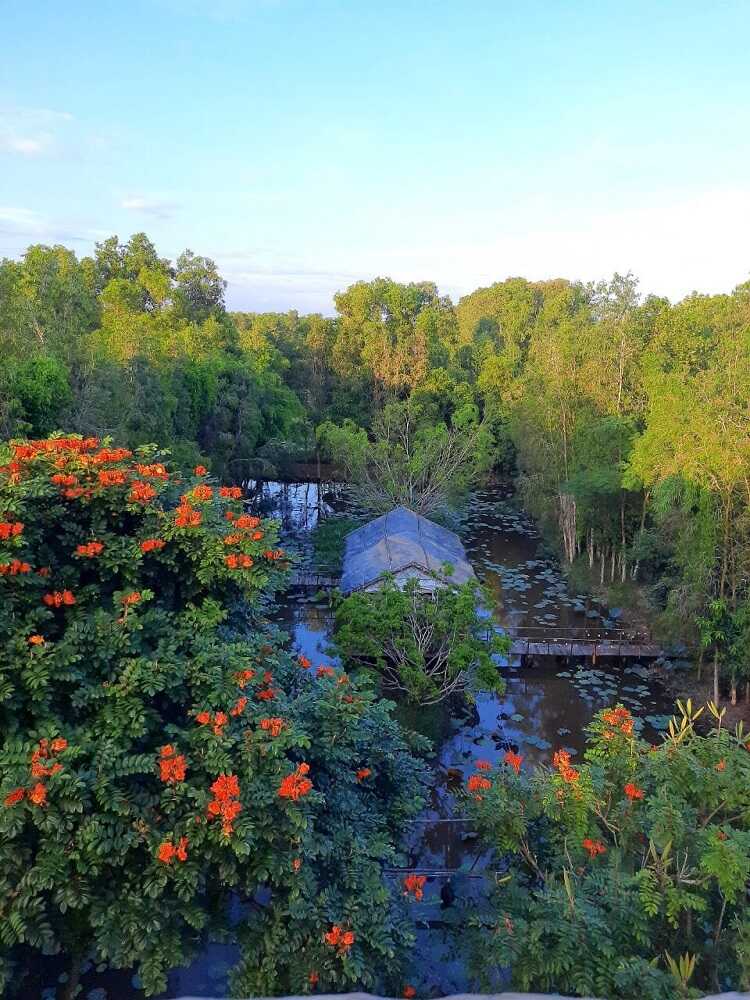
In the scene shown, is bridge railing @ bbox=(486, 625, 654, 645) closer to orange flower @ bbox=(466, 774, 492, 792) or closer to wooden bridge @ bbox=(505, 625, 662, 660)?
wooden bridge @ bbox=(505, 625, 662, 660)

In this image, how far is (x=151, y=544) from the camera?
429 cm

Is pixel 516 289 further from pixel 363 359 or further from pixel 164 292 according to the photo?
pixel 164 292

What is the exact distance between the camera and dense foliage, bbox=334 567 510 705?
10.1 m

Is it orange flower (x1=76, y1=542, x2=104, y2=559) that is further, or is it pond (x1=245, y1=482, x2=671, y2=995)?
pond (x1=245, y1=482, x2=671, y2=995)

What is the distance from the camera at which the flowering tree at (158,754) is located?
3.61 meters

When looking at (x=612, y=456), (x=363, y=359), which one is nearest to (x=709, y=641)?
(x=612, y=456)

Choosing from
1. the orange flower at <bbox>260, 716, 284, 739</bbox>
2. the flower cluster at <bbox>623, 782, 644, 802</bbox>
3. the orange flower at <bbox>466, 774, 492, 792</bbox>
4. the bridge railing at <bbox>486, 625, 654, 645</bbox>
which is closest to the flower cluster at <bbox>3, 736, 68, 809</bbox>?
the orange flower at <bbox>260, 716, 284, 739</bbox>

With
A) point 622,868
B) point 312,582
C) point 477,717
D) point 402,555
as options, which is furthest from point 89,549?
point 312,582

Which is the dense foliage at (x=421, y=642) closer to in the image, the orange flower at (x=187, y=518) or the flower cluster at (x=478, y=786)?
the flower cluster at (x=478, y=786)

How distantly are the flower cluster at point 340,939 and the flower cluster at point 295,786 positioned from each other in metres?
0.79

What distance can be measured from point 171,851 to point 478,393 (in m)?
30.3

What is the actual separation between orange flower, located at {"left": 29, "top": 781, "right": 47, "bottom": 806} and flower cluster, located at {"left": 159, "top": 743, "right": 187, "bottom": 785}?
0.57 meters

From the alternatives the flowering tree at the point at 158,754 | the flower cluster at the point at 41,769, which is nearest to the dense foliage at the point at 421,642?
the flowering tree at the point at 158,754

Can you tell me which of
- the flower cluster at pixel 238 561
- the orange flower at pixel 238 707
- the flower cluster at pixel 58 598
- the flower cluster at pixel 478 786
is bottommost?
the flower cluster at pixel 478 786
